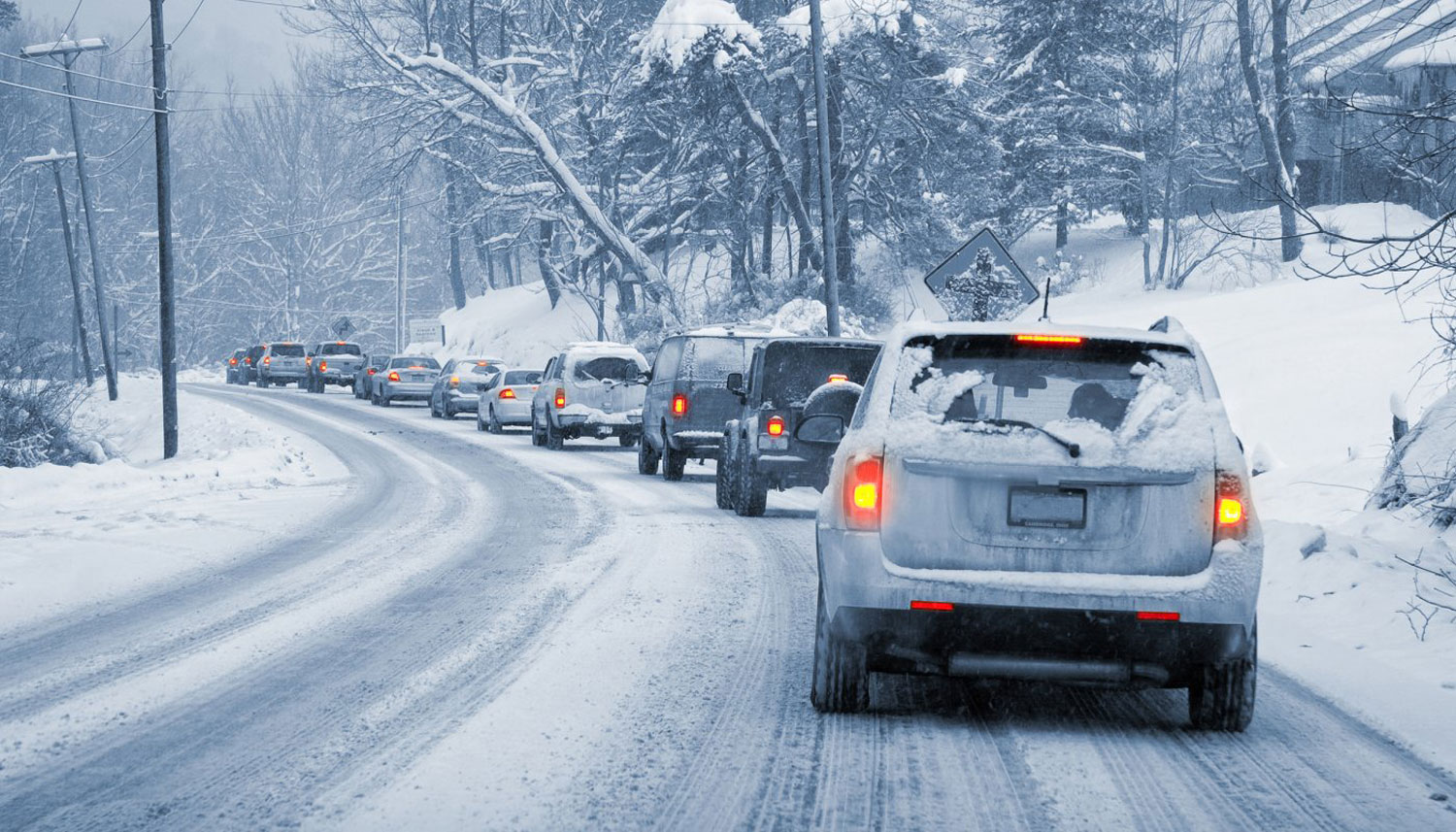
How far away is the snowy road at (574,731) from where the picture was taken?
5.24 metres

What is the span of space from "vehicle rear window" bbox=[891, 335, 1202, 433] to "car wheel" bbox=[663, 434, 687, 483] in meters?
14.0

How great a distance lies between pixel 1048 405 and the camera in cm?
658

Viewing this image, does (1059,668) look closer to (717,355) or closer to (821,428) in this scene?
(821,428)

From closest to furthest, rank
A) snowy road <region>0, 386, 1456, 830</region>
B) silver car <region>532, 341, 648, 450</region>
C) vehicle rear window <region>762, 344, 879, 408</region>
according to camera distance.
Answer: snowy road <region>0, 386, 1456, 830</region> → vehicle rear window <region>762, 344, 879, 408</region> → silver car <region>532, 341, 648, 450</region>

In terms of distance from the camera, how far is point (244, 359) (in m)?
70.4

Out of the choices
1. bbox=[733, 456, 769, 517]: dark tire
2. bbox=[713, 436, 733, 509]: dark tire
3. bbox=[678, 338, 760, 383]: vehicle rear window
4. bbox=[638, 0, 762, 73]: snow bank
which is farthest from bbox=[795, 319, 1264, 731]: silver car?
bbox=[638, 0, 762, 73]: snow bank

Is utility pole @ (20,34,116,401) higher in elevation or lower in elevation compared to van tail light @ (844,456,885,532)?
higher

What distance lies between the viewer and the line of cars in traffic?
6.13 meters

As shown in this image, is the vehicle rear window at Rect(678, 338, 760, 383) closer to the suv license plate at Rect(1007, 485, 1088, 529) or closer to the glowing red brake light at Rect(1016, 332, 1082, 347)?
the glowing red brake light at Rect(1016, 332, 1082, 347)

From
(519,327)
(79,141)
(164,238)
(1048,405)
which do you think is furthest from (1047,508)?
(519,327)

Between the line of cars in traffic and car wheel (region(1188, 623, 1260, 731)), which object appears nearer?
the line of cars in traffic

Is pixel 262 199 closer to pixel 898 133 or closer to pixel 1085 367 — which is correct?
pixel 898 133

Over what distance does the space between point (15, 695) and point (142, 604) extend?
120 inches

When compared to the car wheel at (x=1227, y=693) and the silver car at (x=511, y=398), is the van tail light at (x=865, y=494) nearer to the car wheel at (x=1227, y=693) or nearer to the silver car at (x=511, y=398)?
the car wheel at (x=1227, y=693)
